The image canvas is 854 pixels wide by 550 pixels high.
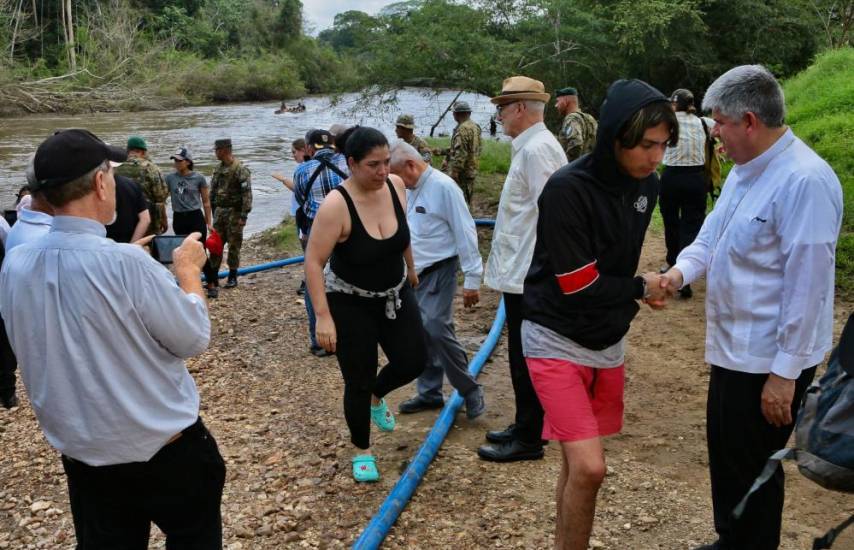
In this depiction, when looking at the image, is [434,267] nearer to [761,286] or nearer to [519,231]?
[519,231]

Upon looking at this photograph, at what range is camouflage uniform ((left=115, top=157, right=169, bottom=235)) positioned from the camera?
26.4 ft

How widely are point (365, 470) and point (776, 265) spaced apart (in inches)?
94.9

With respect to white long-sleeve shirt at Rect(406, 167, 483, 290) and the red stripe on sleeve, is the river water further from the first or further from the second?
the red stripe on sleeve

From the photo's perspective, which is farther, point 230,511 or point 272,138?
point 272,138

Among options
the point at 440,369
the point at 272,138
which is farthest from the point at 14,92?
the point at 440,369

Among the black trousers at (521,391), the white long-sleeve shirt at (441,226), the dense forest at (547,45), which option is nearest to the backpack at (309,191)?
the white long-sleeve shirt at (441,226)

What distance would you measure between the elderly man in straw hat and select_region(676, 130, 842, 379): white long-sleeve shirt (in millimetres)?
1369

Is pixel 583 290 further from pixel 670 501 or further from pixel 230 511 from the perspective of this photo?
pixel 230 511

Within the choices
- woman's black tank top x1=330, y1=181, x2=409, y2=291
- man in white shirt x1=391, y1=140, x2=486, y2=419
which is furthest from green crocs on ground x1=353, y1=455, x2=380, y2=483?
woman's black tank top x1=330, y1=181, x2=409, y2=291

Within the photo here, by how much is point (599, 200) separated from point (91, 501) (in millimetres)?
1972

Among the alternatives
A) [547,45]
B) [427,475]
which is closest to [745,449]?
[427,475]

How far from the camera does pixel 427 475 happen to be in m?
4.03

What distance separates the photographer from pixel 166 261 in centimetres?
334

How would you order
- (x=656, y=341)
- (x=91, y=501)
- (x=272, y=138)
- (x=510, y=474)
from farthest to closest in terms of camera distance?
(x=272, y=138)
(x=656, y=341)
(x=510, y=474)
(x=91, y=501)
